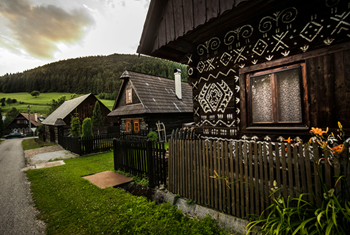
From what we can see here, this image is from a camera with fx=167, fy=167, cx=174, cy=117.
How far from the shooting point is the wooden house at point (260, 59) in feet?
9.37

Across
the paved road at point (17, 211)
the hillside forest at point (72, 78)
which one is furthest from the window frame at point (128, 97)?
the hillside forest at point (72, 78)

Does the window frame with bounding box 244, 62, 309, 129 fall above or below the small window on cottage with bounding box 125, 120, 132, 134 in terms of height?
above

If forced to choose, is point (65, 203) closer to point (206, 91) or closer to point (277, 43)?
point (206, 91)

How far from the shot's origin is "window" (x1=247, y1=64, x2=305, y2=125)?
3.31m

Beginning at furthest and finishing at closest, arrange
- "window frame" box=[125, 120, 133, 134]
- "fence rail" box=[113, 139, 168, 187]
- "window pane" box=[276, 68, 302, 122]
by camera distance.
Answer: "window frame" box=[125, 120, 133, 134] → "fence rail" box=[113, 139, 168, 187] → "window pane" box=[276, 68, 302, 122]

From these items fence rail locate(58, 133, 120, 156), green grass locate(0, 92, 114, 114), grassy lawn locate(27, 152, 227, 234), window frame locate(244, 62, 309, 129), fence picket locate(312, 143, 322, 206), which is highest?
green grass locate(0, 92, 114, 114)

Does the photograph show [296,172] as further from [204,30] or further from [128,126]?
[128,126]

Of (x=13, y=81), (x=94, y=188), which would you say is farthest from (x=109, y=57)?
(x=94, y=188)

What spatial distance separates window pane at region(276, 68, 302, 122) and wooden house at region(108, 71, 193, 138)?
12219 millimetres

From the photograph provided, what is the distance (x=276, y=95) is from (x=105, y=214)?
4.49 meters

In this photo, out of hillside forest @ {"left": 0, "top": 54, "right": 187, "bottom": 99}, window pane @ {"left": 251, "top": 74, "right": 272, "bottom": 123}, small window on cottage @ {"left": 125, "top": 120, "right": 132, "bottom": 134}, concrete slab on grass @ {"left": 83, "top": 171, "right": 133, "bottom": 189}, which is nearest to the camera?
window pane @ {"left": 251, "top": 74, "right": 272, "bottom": 123}

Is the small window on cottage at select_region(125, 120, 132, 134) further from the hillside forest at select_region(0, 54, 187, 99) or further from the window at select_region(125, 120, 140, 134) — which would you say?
the hillside forest at select_region(0, 54, 187, 99)

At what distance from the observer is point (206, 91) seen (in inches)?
185

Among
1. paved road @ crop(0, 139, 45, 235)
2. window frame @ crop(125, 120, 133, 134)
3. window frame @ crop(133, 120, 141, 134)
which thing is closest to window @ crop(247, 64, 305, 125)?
paved road @ crop(0, 139, 45, 235)
